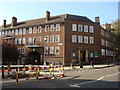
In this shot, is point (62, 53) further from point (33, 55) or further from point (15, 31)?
point (15, 31)

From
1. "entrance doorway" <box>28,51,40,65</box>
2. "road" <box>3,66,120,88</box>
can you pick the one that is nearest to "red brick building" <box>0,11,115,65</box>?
"entrance doorway" <box>28,51,40,65</box>

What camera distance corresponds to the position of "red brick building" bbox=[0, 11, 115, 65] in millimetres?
42969

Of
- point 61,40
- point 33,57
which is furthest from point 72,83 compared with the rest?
point 33,57

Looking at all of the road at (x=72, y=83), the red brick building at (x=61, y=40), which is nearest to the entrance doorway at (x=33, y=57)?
the red brick building at (x=61, y=40)

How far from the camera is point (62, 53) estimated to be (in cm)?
4228

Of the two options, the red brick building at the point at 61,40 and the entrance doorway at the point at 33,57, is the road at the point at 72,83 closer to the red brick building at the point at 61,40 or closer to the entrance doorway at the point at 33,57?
the red brick building at the point at 61,40

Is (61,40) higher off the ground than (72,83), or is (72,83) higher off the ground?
(61,40)

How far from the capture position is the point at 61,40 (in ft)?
142

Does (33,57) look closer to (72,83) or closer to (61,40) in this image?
(61,40)

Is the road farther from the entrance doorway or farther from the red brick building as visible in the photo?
the entrance doorway

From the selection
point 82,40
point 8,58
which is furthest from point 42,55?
point 8,58

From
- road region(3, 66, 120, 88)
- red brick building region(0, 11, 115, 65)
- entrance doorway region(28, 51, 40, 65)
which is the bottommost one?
road region(3, 66, 120, 88)

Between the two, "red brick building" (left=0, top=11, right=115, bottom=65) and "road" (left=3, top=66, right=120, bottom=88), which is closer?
"road" (left=3, top=66, right=120, bottom=88)

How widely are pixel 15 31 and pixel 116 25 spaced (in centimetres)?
2973
